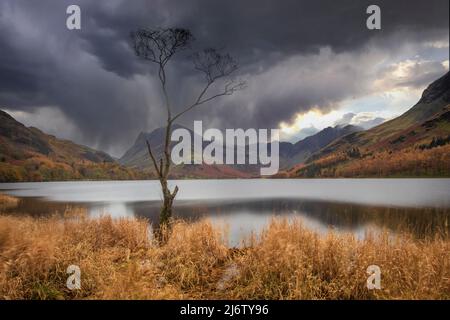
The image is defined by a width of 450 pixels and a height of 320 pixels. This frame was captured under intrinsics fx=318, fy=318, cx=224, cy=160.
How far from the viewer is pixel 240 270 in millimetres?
9992

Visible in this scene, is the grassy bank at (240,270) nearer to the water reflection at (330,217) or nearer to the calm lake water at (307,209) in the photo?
the calm lake water at (307,209)

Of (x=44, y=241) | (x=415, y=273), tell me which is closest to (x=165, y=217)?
(x=44, y=241)

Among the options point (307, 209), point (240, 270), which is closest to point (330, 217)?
point (307, 209)

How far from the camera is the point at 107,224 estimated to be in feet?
52.0

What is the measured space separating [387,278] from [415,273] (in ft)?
3.49

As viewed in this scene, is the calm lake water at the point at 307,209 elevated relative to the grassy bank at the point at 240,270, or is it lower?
lower

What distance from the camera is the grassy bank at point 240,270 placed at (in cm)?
833

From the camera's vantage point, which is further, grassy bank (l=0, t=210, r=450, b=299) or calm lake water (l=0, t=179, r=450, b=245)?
calm lake water (l=0, t=179, r=450, b=245)

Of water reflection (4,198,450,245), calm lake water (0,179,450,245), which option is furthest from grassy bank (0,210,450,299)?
water reflection (4,198,450,245)

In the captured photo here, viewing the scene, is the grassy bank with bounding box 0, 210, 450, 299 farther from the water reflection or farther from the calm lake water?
the water reflection

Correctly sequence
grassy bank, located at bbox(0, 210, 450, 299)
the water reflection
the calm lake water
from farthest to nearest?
the calm lake water → the water reflection → grassy bank, located at bbox(0, 210, 450, 299)

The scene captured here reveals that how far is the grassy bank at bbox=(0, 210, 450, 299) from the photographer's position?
8.33 m

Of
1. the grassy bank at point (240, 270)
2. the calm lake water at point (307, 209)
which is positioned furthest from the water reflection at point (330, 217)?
the grassy bank at point (240, 270)

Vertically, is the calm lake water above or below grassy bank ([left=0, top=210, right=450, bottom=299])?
below
